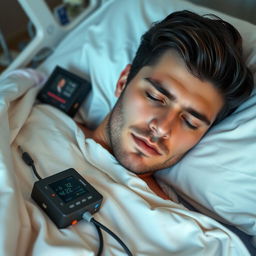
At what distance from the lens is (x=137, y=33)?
1.57 metres

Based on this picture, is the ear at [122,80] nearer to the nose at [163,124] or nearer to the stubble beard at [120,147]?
the stubble beard at [120,147]

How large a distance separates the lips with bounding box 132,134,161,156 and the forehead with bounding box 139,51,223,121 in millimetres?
158

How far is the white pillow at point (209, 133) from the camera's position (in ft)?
3.97

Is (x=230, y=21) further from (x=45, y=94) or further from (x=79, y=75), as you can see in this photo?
(x=45, y=94)

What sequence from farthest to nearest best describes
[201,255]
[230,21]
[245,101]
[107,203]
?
[230,21] < [245,101] < [107,203] < [201,255]

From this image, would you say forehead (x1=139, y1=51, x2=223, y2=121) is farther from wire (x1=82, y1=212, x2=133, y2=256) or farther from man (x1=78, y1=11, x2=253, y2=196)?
wire (x1=82, y1=212, x2=133, y2=256)

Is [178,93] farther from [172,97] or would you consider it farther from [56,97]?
[56,97]

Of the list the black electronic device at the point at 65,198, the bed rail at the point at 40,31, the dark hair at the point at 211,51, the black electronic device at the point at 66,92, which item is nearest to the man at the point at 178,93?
the dark hair at the point at 211,51

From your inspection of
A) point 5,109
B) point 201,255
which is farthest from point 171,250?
point 5,109

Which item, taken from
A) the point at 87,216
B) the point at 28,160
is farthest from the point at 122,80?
the point at 87,216

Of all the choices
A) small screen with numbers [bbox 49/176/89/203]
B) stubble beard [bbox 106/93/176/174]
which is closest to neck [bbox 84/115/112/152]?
stubble beard [bbox 106/93/176/174]

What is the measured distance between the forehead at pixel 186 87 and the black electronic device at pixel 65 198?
390mm

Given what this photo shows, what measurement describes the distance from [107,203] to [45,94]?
2.07ft

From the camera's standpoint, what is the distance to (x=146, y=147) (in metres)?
1.20
